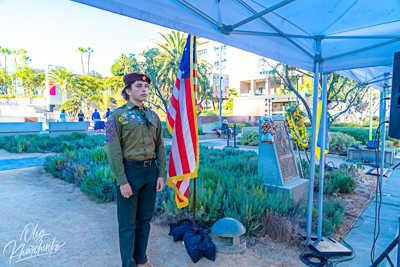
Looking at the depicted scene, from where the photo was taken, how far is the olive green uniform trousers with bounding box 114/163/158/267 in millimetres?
2605

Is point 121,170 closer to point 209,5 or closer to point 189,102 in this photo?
point 189,102

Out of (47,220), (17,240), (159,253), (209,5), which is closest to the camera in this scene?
(209,5)

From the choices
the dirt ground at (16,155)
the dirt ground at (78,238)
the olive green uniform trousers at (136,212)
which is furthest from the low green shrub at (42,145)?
the olive green uniform trousers at (136,212)

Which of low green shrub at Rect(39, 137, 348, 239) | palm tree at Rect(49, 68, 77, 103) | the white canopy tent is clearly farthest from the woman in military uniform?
palm tree at Rect(49, 68, 77, 103)

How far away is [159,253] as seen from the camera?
10.3 ft

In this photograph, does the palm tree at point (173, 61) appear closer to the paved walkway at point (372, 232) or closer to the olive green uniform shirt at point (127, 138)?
the paved walkway at point (372, 232)

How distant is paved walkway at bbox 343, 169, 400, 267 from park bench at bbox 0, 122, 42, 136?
16.3 m

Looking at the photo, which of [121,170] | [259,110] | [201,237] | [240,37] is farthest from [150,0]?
[259,110]

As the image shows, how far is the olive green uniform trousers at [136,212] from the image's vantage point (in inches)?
103

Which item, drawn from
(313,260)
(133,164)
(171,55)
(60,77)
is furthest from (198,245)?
(60,77)

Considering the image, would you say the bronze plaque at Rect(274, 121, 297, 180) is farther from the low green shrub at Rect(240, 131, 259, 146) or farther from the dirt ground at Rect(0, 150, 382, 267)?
the low green shrub at Rect(240, 131, 259, 146)

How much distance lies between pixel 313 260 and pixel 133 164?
2.46m

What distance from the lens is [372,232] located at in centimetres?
394

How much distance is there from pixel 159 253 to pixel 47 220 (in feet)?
6.85
